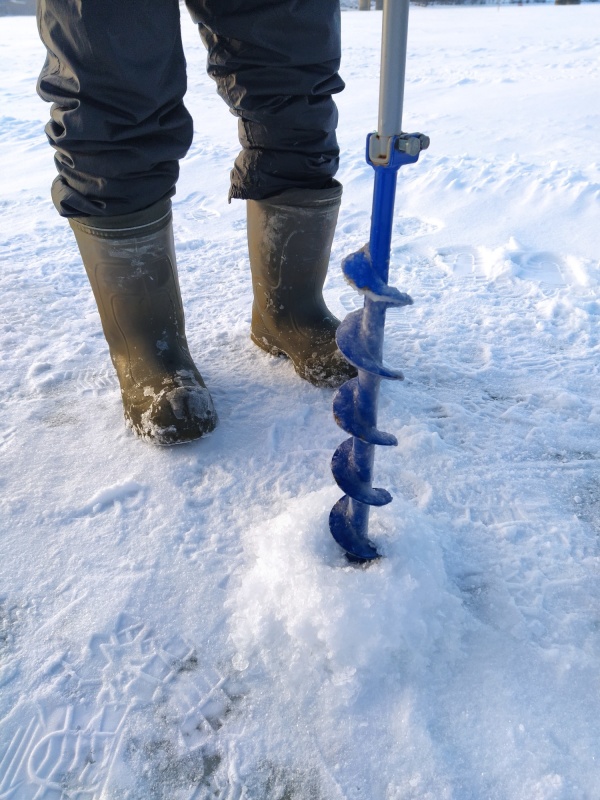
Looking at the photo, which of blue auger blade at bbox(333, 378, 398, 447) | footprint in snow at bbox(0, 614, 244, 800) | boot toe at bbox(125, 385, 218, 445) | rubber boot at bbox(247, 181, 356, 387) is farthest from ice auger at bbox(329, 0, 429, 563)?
rubber boot at bbox(247, 181, 356, 387)

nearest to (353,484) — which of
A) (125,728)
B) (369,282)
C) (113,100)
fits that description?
(369,282)

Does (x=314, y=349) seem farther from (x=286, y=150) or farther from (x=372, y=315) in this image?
(x=372, y=315)

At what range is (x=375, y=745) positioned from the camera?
0.88m

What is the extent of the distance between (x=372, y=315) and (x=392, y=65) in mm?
312

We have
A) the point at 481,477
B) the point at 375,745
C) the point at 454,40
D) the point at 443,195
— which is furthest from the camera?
the point at 454,40

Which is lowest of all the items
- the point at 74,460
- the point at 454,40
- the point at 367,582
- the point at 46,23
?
the point at 454,40

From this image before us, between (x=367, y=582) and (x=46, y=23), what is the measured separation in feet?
3.75

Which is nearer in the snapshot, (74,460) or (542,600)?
(542,600)

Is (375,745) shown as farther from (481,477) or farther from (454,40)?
(454,40)

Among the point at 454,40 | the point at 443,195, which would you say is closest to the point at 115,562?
the point at 443,195

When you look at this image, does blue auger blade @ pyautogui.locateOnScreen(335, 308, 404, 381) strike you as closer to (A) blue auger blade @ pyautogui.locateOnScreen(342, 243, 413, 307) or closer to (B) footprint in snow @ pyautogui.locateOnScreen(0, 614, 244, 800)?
(A) blue auger blade @ pyautogui.locateOnScreen(342, 243, 413, 307)

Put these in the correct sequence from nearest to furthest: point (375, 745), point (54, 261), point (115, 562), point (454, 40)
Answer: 1. point (375, 745)
2. point (115, 562)
3. point (54, 261)
4. point (454, 40)

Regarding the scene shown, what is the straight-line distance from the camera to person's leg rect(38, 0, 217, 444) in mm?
1164

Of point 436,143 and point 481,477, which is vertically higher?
point 481,477
